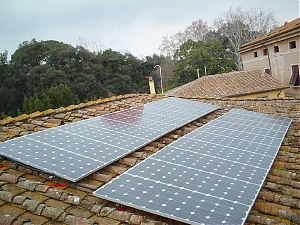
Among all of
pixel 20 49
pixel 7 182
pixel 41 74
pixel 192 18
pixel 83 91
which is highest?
pixel 192 18

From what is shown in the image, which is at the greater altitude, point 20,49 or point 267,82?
point 20,49

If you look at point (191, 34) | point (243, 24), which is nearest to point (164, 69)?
point (191, 34)

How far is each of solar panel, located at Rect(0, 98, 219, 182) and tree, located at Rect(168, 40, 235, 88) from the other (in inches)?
1497

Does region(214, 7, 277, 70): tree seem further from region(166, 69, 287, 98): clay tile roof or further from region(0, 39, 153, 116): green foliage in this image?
region(166, 69, 287, 98): clay tile roof

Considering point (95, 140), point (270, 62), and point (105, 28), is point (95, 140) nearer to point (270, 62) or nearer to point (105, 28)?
point (270, 62)

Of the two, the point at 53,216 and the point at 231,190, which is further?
the point at 231,190

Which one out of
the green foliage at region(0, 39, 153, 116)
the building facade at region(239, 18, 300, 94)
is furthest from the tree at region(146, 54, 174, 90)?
the building facade at region(239, 18, 300, 94)

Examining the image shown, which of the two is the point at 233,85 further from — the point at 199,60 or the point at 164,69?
the point at 164,69

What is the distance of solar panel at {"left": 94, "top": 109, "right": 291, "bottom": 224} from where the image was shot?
10.8ft

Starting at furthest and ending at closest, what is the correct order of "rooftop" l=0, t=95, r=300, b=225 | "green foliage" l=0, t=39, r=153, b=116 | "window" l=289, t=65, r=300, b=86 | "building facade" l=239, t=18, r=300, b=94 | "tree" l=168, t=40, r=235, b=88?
1. "tree" l=168, t=40, r=235, b=88
2. "green foliage" l=0, t=39, r=153, b=116
3. "window" l=289, t=65, r=300, b=86
4. "building facade" l=239, t=18, r=300, b=94
5. "rooftop" l=0, t=95, r=300, b=225

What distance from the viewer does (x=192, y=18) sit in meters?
56.7

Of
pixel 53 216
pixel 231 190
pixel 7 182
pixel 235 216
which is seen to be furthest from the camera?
pixel 7 182

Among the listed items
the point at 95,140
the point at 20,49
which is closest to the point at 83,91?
the point at 20,49

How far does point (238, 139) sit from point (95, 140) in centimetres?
330
